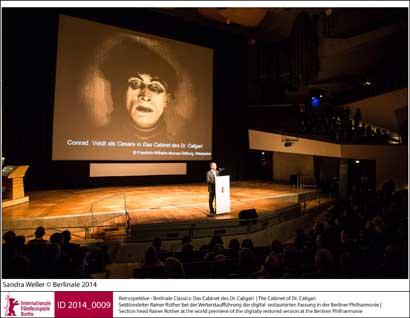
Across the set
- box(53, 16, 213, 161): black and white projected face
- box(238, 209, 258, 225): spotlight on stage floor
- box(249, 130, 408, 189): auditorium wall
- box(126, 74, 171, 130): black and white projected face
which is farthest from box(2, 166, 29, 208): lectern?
box(249, 130, 408, 189): auditorium wall

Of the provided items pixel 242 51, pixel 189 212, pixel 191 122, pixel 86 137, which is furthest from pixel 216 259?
pixel 242 51

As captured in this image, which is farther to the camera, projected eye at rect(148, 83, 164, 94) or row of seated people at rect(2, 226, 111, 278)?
projected eye at rect(148, 83, 164, 94)

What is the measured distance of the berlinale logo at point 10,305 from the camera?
2.56m

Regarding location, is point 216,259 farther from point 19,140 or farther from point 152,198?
point 19,140

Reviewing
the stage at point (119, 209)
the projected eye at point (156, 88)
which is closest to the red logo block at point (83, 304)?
the stage at point (119, 209)

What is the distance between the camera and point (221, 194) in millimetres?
4980

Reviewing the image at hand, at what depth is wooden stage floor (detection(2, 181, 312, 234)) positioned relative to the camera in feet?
15.4

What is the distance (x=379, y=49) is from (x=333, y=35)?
3.78 feet

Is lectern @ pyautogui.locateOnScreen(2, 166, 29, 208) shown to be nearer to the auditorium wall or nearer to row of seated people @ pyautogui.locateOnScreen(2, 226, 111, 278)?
row of seated people @ pyautogui.locateOnScreen(2, 226, 111, 278)

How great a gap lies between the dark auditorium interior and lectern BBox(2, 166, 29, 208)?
5 cm

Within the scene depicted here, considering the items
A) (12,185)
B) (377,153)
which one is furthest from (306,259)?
(12,185)

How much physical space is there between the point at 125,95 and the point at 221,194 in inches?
149

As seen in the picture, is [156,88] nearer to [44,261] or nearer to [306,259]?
[44,261]

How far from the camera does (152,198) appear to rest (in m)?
6.64
